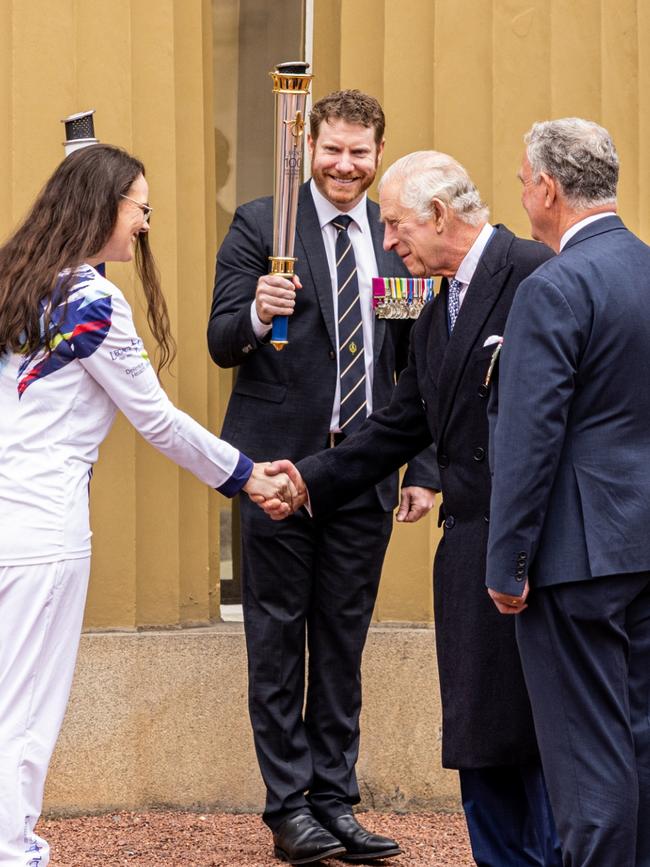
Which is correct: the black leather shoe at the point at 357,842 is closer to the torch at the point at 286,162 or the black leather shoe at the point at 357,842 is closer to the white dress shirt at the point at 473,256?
the torch at the point at 286,162

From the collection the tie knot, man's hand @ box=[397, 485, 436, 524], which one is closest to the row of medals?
the tie knot

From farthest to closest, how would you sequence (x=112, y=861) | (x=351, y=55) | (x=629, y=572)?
(x=351, y=55) → (x=112, y=861) → (x=629, y=572)

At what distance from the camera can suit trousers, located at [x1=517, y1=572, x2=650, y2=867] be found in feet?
11.6

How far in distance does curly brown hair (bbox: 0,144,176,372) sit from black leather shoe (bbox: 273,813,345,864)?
74.5 inches

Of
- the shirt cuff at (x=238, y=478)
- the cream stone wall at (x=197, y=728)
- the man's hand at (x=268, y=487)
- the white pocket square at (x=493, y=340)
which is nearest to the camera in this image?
the white pocket square at (x=493, y=340)

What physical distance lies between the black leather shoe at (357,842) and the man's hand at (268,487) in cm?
110

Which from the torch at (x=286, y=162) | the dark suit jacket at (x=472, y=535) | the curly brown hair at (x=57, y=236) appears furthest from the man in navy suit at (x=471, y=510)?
the curly brown hair at (x=57, y=236)

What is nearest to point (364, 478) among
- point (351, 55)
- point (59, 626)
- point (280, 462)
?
point (280, 462)

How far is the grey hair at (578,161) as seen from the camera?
12.0 ft

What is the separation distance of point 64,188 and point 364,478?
4.22ft

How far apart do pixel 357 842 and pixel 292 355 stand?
5.24 ft

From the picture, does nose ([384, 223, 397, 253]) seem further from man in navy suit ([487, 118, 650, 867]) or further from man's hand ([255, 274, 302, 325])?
man in navy suit ([487, 118, 650, 867])

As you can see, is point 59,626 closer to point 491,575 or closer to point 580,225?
point 491,575

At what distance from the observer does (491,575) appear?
11.9ft
